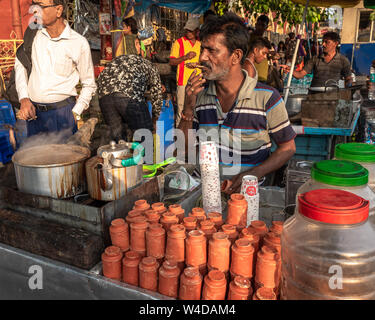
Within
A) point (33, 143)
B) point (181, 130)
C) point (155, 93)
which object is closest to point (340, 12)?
point (155, 93)

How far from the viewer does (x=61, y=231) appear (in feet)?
4.56

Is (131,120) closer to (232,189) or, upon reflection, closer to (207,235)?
(232,189)

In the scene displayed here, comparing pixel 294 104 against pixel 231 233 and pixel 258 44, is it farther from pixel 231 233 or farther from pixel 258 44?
pixel 231 233

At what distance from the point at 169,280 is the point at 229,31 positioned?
1.97 metres

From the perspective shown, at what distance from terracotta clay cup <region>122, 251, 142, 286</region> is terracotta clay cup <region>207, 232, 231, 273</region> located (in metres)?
0.28

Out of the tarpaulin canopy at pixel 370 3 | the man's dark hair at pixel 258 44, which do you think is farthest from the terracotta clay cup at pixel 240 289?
the tarpaulin canopy at pixel 370 3

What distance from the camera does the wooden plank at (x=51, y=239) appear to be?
131cm

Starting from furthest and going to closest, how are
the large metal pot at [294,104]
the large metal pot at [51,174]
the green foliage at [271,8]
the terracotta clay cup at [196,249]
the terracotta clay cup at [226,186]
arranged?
1. the green foliage at [271,8]
2. the large metal pot at [294,104]
3. the terracotta clay cup at [226,186]
4. the large metal pot at [51,174]
5. the terracotta clay cup at [196,249]

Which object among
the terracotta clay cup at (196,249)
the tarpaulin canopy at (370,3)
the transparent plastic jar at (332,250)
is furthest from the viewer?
the tarpaulin canopy at (370,3)

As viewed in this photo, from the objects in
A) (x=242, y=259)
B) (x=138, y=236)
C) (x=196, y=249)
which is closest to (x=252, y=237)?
(x=242, y=259)

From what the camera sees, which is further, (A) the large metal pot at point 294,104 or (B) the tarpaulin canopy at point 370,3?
(A) the large metal pot at point 294,104

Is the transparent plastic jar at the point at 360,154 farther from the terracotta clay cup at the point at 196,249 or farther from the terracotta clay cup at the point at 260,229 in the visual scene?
the terracotta clay cup at the point at 196,249

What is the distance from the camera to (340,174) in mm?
1128
